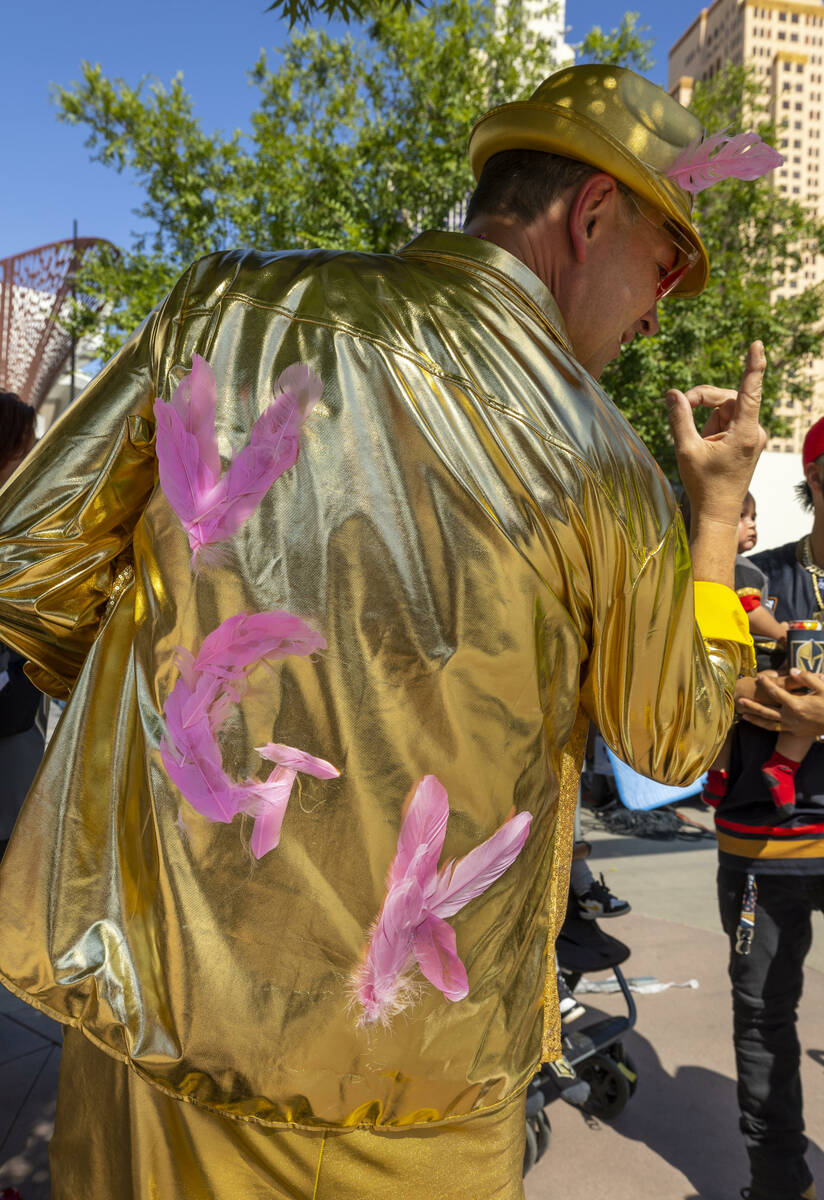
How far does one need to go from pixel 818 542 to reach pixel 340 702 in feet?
7.68

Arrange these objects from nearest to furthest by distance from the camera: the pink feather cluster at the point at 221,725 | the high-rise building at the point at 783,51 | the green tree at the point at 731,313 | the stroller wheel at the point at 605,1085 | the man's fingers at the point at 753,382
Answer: the pink feather cluster at the point at 221,725 < the man's fingers at the point at 753,382 < the stroller wheel at the point at 605,1085 < the green tree at the point at 731,313 < the high-rise building at the point at 783,51

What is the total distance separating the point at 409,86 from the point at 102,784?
13960mm

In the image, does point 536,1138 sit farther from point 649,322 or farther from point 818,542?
point 649,322

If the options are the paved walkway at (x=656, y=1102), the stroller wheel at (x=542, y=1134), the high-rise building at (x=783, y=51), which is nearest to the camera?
the paved walkway at (x=656, y=1102)

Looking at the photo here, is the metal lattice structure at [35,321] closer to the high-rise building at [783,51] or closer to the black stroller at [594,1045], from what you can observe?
the black stroller at [594,1045]

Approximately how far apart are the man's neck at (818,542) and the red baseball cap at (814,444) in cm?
18

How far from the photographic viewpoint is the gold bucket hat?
1147 mm

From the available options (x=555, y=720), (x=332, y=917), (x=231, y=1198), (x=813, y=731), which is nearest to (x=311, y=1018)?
(x=332, y=917)

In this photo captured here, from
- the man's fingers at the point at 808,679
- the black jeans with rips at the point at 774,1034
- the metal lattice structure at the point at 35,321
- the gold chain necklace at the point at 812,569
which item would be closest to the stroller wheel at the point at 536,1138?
the black jeans with rips at the point at 774,1034

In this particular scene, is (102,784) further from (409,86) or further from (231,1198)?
(409,86)

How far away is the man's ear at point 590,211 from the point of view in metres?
1.17

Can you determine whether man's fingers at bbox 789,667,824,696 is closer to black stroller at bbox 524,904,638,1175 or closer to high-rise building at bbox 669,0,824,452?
black stroller at bbox 524,904,638,1175

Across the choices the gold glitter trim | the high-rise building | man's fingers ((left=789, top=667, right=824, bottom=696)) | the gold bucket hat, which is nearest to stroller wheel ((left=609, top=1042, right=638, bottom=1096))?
man's fingers ((left=789, top=667, right=824, bottom=696))

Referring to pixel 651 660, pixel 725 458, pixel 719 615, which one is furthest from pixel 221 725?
pixel 725 458
